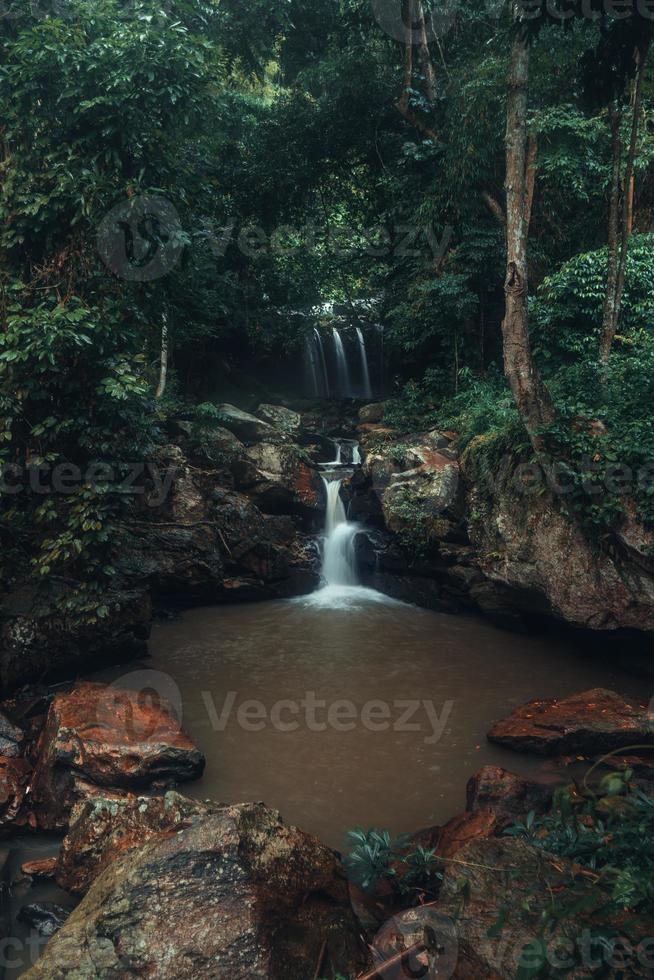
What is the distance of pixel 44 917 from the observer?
4.14 meters

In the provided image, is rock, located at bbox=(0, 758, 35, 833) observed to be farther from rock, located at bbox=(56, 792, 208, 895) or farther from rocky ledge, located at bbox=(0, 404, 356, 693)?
rocky ledge, located at bbox=(0, 404, 356, 693)

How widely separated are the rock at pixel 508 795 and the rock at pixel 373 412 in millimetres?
9785

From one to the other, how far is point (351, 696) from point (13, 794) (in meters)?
3.52

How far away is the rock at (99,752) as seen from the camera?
17.5 ft

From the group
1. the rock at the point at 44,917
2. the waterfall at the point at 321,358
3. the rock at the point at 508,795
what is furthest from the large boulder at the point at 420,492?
the rock at the point at 44,917

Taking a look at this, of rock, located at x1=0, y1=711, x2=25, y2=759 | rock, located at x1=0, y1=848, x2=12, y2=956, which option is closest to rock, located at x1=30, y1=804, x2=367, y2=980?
rock, located at x1=0, y1=848, x2=12, y2=956

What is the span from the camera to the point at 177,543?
10.3 m

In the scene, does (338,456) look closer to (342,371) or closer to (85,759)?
(342,371)

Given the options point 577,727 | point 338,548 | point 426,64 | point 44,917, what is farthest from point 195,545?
point 426,64

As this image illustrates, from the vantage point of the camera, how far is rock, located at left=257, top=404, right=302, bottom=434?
14.6m

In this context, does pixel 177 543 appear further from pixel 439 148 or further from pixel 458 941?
pixel 439 148

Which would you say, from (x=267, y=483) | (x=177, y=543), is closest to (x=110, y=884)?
(x=177, y=543)

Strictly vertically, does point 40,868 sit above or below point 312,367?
below

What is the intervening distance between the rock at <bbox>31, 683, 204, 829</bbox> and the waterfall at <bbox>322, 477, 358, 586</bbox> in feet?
17.7
